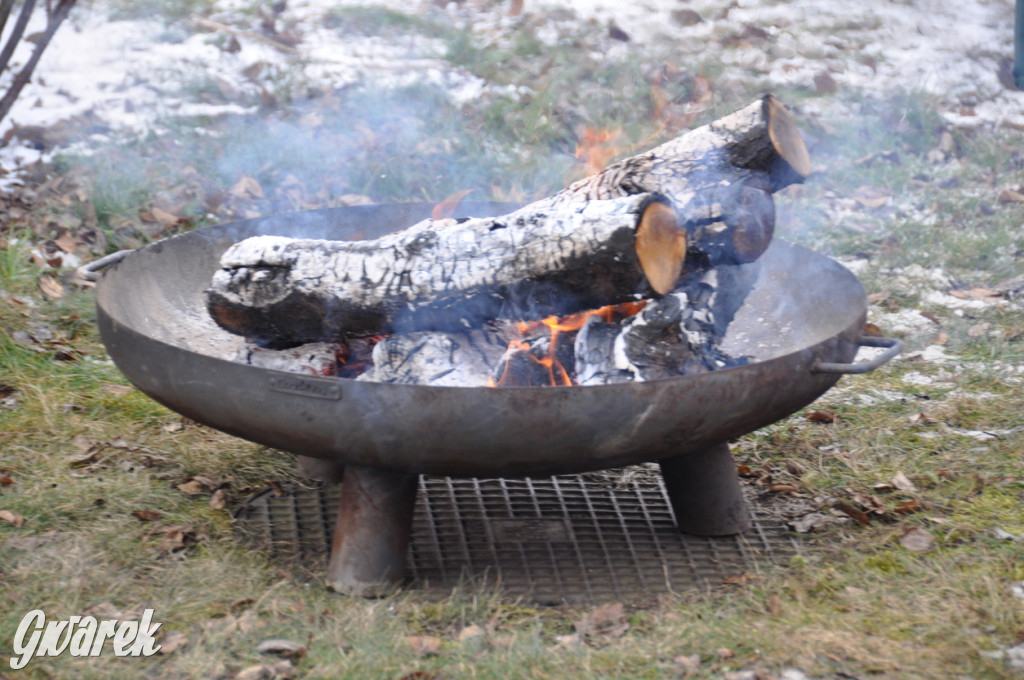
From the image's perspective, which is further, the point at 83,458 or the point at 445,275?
the point at 83,458

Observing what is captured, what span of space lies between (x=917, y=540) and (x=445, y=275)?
1.64 m

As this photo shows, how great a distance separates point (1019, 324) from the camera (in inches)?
167

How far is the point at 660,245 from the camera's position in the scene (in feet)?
7.79

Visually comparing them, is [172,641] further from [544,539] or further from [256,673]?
[544,539]

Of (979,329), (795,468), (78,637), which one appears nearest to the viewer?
(78,637)

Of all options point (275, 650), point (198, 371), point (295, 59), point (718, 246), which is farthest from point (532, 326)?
point (295, 59)

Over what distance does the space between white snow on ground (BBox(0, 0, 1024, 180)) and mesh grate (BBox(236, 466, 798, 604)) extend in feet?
12.1

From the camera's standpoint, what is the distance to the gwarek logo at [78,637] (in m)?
2.21

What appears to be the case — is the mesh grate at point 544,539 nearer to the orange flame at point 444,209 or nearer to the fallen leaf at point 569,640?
the fallen leaf at point 569,640

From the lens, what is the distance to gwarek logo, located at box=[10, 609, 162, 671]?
2.21 metres

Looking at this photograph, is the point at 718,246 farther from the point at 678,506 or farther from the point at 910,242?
the point at 910,242

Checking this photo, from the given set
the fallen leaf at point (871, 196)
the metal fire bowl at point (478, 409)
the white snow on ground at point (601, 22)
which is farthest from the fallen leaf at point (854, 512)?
the white snow on ground at point (601, 22)

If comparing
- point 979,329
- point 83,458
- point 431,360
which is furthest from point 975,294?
point 83,458

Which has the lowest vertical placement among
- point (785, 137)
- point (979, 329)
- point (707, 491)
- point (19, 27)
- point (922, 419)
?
point (979, 329)
